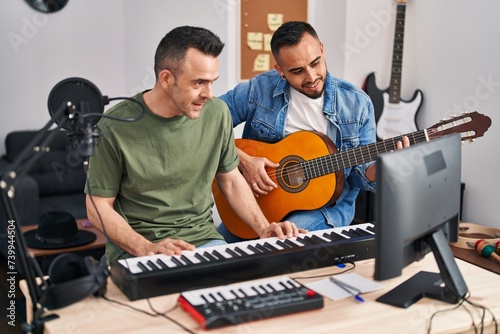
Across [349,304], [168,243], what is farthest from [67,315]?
[349,304]

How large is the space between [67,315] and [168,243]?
0.47m

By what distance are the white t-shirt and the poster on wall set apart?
7.90 ft

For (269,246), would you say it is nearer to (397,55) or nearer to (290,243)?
(290,243)

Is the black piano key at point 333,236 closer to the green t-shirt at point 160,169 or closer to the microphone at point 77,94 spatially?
the green t-shirt at point 160,169

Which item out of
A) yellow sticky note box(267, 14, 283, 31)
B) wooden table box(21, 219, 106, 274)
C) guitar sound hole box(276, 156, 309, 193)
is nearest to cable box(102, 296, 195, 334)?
guitar sound hole box(276, 156, 309, 193)

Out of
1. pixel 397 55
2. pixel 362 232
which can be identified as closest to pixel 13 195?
pixel 362 232

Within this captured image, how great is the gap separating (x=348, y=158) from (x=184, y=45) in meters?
0.95

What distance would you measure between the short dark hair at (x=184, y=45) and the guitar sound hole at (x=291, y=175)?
778 mm

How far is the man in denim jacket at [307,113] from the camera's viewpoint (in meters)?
2.78

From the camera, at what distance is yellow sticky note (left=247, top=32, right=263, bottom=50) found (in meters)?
5.23

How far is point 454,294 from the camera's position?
5.81ft

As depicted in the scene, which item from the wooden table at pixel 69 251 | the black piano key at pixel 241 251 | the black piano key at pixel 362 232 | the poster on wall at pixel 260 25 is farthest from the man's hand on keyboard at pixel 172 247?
the poster on wall at pixel 260 25

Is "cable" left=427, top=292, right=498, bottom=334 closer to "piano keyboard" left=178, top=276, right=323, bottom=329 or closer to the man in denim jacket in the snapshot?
"piano keyboard" left=178, top=276, right=323, bottom=329

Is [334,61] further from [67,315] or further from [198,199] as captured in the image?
[67,315]
